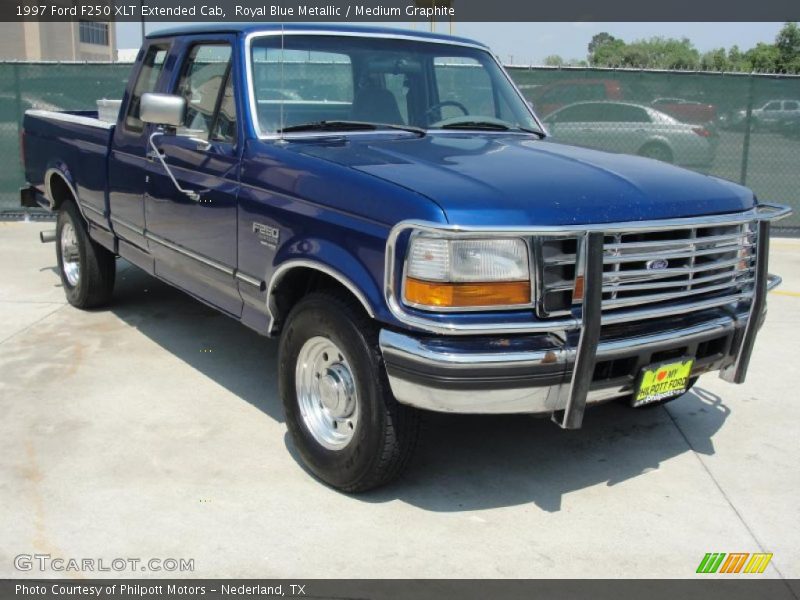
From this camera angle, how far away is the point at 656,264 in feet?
11.5

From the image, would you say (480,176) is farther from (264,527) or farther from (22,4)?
(22,4)

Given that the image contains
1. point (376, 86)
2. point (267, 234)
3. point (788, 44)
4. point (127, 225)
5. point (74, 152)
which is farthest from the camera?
point (788, 44)

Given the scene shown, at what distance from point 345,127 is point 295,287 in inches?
35.5

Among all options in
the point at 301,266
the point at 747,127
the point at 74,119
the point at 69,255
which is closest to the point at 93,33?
the point at 747,127

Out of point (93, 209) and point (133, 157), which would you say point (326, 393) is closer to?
point (133, 157)

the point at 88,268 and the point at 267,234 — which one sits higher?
the point at 267,234

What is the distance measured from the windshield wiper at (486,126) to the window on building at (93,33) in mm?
62924

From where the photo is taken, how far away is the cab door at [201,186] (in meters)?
4.33

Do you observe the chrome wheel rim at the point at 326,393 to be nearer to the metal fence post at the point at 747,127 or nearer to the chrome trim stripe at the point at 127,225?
the chrome trim stripe at the point at 127,225

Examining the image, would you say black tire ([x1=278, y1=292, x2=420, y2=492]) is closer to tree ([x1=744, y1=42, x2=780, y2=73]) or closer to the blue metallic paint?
the blue metallic paint

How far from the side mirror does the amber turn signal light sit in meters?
1.81

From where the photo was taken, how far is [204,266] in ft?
15.1
